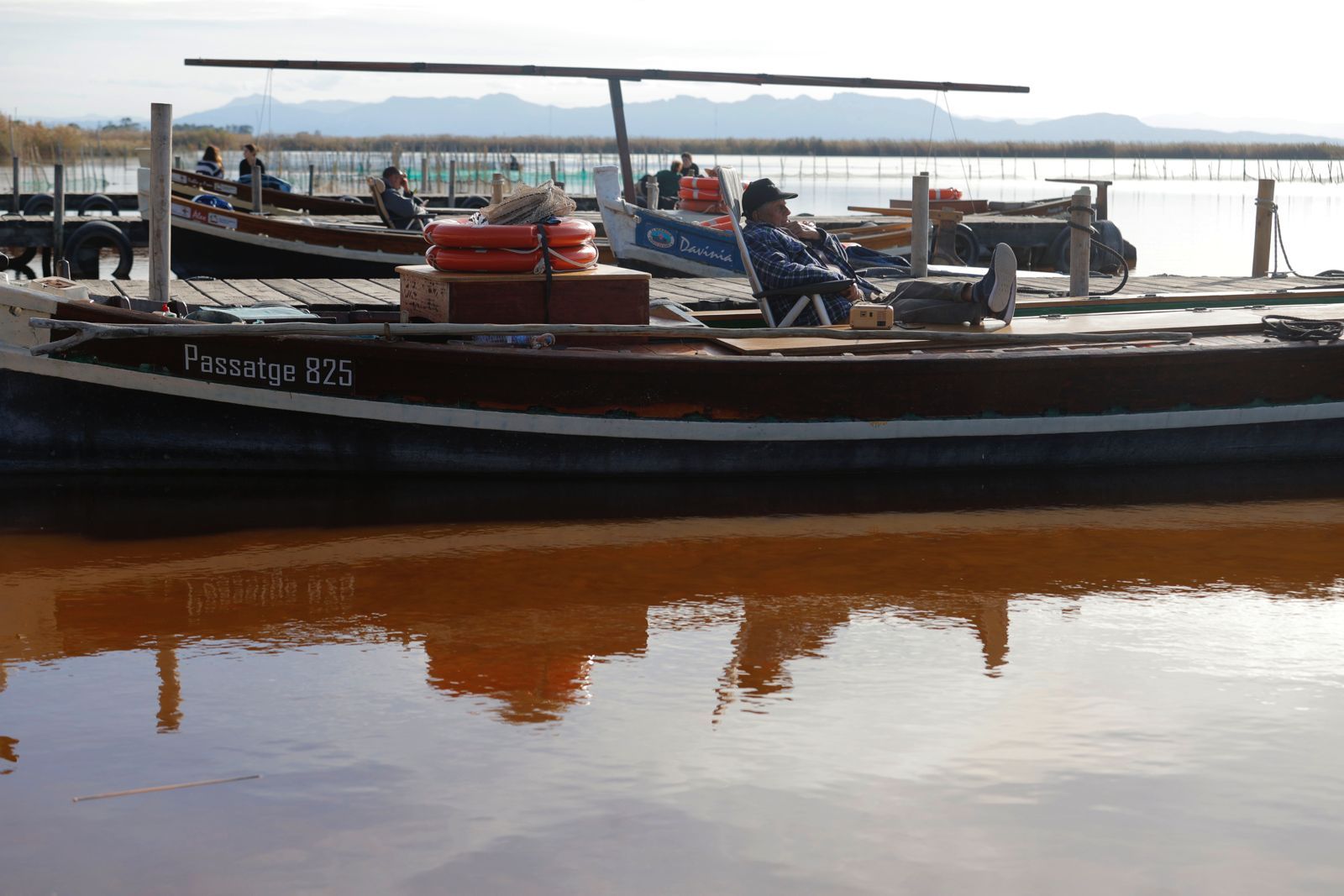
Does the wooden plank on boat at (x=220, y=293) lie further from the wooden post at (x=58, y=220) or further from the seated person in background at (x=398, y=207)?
the wooden post at (x=58, y=220)

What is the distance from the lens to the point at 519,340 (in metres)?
7.19

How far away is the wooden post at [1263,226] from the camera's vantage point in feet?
45.0

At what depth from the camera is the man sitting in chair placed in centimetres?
782

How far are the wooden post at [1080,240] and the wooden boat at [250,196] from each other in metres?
11.5

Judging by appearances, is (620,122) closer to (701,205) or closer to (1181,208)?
(701,205)

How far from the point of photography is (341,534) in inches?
263

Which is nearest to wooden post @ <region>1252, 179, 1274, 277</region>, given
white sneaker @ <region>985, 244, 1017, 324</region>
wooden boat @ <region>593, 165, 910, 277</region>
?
wooden boat @ <region>593, 165, 910, 277</region>

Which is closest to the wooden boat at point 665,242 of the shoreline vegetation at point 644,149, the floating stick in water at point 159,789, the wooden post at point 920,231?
the wooden post at point 920,231

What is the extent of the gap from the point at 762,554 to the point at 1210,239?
2652 centimetres

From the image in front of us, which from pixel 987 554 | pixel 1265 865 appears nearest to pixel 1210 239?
pixel 987 554

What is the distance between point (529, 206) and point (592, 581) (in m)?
2.27

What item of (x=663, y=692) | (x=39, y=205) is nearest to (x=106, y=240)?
(x=39, y=205)

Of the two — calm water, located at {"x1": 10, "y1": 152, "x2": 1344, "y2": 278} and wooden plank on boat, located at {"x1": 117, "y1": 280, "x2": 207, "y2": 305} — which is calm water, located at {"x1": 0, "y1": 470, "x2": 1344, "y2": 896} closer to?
wooden plank on boat, located at {"x1": 117, "y1": 280, "x2": 207, "y2": 305}

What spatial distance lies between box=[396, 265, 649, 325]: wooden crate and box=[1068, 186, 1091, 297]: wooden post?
369 cm
